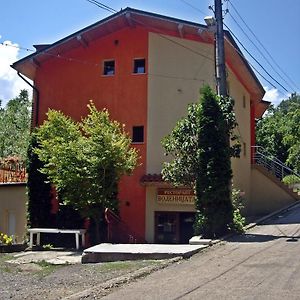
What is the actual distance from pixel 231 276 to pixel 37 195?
13.5 m

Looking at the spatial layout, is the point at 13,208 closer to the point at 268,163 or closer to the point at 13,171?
the point at 13,171

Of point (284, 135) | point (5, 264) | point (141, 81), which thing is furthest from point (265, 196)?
point (5, 264)

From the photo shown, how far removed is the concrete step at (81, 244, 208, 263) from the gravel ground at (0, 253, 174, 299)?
1.38 feet

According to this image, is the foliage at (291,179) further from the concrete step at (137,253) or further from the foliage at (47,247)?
the concrete step at (137,253)

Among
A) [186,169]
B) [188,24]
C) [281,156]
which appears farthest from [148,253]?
[281,156]

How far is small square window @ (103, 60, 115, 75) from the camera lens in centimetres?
2348

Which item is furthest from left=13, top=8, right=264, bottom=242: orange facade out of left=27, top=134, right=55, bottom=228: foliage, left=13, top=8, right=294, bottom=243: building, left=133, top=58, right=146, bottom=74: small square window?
left=27, top=134, right=55, bottom=228: foliage

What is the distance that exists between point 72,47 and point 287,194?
45.6ft

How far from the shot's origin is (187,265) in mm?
10867

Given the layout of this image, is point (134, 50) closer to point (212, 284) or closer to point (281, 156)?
point (212, 284)

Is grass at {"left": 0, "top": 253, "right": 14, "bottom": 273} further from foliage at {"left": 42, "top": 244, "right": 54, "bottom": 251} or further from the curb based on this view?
the curb

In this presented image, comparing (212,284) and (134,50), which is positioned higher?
(134,50)

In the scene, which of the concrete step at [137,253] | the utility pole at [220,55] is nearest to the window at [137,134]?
the utility pole at [220,55]

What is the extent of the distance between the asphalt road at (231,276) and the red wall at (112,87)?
818cm
